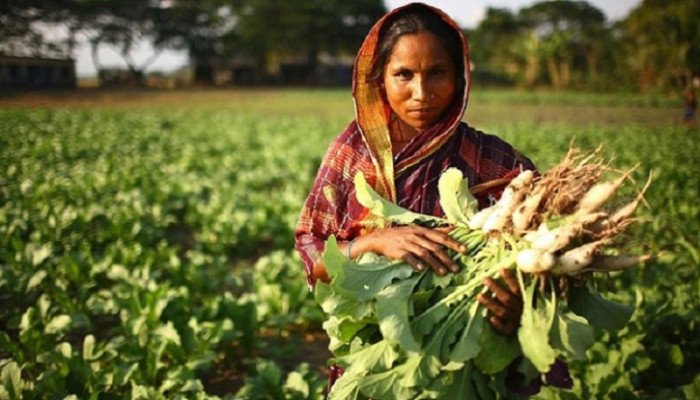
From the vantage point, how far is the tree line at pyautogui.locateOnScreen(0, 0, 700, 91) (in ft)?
130

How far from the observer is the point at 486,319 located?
1425 mm

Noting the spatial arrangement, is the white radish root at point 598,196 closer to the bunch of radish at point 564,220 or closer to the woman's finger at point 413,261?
the bunch of radish at point 564,220

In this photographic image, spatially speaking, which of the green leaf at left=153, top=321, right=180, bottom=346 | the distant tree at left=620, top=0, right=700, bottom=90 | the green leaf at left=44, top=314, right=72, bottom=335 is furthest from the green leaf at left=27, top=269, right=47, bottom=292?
the distant tree at left=620, top=0, right=700, bottom=90

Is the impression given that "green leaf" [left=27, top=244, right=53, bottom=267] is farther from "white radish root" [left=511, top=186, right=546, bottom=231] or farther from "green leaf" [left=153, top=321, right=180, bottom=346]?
"white radish root" [left=511, top=186, right=546, bottom=231]

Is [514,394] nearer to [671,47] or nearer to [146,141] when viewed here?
[146,141]

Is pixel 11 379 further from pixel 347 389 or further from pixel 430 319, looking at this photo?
pixel 430 319

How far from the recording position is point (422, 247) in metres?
1.44

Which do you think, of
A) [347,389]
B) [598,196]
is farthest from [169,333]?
[598,196]

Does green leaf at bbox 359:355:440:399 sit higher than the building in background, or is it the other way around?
the building in background

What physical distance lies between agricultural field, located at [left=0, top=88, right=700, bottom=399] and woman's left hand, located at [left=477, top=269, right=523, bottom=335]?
320mm

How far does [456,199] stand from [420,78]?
0.40 m

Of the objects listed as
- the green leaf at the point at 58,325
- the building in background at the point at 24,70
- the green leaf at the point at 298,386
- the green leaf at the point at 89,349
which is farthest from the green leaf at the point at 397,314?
the building in background at the point at 24,70

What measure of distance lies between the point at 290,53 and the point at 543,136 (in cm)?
4556

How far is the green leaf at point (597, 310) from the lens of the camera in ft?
4.83
